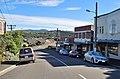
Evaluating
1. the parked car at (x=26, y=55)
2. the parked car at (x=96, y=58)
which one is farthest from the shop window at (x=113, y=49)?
the parked car at (x=26, y=55)

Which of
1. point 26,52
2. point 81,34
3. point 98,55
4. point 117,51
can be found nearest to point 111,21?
point 117,51

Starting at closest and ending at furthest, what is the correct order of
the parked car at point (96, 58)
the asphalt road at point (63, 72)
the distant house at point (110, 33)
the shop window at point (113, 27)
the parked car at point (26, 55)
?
1. the asphalt road at point (63, 72)
2. the parked car at point (96, 58)
3. the parked car at point (26, 55)
4. the distant house at point (110, 33)
5. the shop window at point (113, 27)

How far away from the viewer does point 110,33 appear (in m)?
43.4

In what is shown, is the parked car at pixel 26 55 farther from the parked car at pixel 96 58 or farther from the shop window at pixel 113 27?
the shop window at pixel 113 27

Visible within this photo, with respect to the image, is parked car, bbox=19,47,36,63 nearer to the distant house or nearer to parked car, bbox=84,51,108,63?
parked car, bbox=84,51,108,63

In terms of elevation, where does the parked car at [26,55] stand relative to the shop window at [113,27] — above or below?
below

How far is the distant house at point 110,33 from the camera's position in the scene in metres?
40.9

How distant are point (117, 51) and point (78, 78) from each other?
26.7m

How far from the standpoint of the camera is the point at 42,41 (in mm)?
152375

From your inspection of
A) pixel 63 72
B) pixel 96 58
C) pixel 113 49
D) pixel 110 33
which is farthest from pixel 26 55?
pixel 113 49

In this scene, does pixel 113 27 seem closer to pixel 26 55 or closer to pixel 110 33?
pixel 110 33

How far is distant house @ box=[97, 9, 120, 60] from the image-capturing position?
1610 inches

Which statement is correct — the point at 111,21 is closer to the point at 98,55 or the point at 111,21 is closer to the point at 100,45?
the point at 100,45

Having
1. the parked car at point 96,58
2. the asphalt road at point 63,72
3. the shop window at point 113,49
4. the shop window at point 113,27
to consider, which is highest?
the shop window at point 113,27
